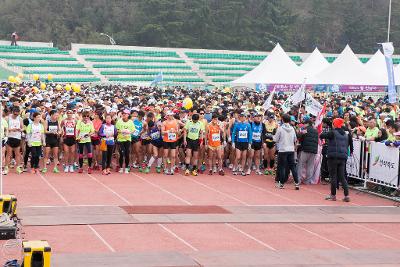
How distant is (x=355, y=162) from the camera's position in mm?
18125

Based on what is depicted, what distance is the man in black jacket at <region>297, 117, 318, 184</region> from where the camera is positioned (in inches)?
717

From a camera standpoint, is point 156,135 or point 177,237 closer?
point 177,237

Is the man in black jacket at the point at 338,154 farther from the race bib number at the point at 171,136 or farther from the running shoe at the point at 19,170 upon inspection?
the running shoe at the point at 19,170

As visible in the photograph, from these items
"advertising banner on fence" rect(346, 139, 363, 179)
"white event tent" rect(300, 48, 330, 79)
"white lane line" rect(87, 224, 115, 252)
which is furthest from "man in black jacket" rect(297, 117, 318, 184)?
"white event tent" rect(300, 48, 330, 79)

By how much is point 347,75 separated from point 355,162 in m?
15.3

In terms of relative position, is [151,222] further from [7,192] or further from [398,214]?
[398,214]

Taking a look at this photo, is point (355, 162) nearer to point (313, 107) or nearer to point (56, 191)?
point (313, 107)

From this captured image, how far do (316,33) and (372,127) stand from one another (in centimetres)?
9100

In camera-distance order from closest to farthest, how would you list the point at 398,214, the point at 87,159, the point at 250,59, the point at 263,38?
the point at 398,214, the point at 87,159, the point at 250,59, the point at 263,38

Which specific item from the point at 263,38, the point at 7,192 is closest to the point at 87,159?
the point at 7,192

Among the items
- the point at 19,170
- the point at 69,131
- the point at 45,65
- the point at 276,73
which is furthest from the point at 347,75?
the point at 45,65

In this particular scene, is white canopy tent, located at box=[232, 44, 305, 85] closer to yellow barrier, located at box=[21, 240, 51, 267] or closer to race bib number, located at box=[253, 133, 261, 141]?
race bib number, located at box=[253, 133, 261, 141]

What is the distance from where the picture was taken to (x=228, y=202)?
50.9ft

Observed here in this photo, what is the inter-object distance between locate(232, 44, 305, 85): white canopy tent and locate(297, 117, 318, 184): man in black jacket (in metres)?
15.7
